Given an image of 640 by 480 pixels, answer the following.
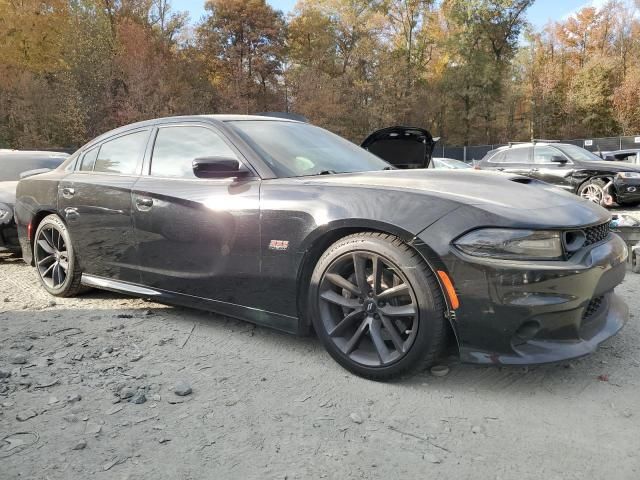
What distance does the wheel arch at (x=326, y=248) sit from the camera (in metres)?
2.46

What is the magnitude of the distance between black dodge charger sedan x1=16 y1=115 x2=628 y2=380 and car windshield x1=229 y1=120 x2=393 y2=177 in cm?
1

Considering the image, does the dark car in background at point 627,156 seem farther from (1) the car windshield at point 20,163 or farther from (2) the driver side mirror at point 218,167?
(2) the driver side mirror at point 218,167

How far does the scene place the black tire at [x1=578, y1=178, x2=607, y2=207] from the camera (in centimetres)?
984

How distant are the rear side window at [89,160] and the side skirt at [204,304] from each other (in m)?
0.86

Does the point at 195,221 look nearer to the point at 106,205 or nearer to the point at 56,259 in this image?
the point at 106,205

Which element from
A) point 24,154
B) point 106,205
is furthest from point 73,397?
point 24,154

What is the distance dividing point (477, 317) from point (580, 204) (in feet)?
3.06

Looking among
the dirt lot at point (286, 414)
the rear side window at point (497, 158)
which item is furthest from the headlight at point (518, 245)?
the rear side window at point (497, 158)

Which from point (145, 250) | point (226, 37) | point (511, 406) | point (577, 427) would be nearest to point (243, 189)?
point (145, 250)

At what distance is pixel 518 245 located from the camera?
2.32 m

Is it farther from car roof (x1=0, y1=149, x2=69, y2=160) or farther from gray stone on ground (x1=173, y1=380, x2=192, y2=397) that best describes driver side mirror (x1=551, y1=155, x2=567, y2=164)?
gray stone on ground (x1=173, y1=380, x2=192, y2=397)

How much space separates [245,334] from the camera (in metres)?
3.39

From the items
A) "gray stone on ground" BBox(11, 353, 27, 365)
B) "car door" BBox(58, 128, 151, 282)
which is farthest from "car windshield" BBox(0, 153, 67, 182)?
"gray stone on ground" BBox(11, 353, 27, 365)

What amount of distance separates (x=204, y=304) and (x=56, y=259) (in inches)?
71.3
